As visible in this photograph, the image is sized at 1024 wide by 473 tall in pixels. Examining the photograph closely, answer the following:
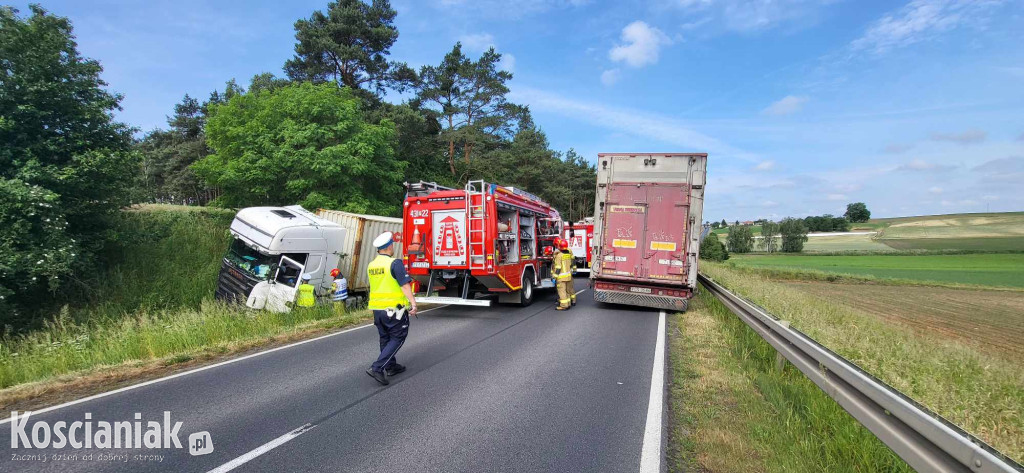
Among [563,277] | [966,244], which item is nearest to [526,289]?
[563,277]

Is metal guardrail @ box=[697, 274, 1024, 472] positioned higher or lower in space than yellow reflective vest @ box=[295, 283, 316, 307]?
higher

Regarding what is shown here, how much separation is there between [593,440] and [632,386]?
1.59 m

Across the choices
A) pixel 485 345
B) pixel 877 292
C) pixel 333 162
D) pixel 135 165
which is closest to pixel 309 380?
pixel 485 345

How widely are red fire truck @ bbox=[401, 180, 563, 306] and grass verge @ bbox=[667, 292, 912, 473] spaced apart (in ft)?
16.4

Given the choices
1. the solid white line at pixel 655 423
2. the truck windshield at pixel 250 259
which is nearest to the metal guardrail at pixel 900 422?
the solid white line at pixel 655 423

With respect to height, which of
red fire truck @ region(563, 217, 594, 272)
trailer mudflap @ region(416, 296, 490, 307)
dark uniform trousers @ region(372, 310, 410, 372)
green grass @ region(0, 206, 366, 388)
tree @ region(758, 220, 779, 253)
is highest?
tree @ region(758, 220, 779, 253)

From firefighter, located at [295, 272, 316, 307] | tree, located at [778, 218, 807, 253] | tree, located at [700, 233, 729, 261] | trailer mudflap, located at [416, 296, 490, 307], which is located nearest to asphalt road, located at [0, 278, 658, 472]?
trailer mudflap, located at [416, 296, 490, 307]

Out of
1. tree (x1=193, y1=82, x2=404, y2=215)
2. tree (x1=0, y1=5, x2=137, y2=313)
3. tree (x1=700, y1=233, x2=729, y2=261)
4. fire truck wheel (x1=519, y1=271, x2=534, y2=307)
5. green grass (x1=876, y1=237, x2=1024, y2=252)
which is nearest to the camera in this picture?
tree (x1=0, y1=5, x2=137, y2=313)

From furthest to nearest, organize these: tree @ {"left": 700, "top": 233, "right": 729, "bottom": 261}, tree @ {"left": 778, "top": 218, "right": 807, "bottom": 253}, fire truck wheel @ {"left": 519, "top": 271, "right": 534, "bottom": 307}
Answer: tree @ {"left": 778, "top": 218, "right": 807, "bottom": 253}, tree @ {"left": 700, "top": 233, "right": 729, "bottom": 261}, fire truck wheel @ {"left": 519, "top": 271, "right": 534, "bottom": 307}

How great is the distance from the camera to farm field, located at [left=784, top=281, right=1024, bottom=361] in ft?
40.1

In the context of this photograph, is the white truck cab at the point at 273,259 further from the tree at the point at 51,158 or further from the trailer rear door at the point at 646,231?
the trailer rear door at the point at 646,231

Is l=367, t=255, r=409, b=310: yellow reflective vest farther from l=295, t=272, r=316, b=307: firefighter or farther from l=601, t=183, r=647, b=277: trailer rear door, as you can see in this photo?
l=601, t=183, r=647, b=277: trailer rear door

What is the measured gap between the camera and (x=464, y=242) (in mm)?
10484

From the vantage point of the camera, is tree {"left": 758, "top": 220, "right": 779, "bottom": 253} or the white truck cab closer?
the white truck cab
